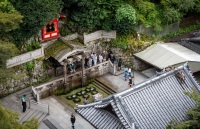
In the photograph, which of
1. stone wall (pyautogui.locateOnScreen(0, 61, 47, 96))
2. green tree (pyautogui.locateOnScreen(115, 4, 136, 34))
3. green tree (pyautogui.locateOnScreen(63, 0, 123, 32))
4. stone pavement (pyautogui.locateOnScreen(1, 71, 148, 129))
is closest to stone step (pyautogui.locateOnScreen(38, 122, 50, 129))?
stone pavement (pyautogui.locateOnScreen(1, 71, 148, 129))

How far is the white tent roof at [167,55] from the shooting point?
4150 cm

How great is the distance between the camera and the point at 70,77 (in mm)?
40938

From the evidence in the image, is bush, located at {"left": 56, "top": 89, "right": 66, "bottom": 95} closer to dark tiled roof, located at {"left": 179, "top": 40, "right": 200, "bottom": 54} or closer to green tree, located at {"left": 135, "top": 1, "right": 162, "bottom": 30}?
green tree, located at {"left": 135, "top": 1, "right": 162, "bottom": 30}

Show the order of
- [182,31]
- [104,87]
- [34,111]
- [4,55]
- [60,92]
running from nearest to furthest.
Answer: [4,55] < [34,111] < [60,92] < [104,87] < [182,31]

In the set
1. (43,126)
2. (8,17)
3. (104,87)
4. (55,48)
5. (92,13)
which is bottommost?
(43,126)

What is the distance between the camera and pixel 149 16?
46719mm

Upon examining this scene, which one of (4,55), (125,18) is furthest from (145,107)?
(125,18)

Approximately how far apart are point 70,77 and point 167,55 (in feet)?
35.3

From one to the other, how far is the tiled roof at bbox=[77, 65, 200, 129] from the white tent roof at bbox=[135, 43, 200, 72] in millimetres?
13228

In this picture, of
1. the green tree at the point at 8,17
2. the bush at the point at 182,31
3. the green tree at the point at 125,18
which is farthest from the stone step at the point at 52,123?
the bush at the point at 182,31

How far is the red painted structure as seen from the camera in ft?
133

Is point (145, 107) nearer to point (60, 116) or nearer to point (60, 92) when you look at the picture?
point (60, 116)

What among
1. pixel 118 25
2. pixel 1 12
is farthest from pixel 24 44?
pixel 118 25

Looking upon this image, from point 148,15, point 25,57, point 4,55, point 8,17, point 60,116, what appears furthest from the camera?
point 148,15
